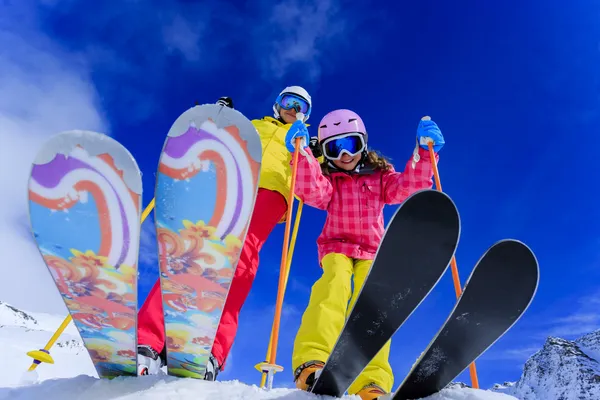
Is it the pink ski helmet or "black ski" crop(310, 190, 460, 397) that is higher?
the pink ski helmet

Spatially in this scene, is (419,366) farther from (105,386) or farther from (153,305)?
(153,305)

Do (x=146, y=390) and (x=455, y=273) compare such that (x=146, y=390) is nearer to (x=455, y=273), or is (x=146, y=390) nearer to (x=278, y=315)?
(x=278, y=315)

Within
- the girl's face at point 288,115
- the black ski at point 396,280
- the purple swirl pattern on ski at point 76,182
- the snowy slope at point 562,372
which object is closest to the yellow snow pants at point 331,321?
the black ski at point 396,280

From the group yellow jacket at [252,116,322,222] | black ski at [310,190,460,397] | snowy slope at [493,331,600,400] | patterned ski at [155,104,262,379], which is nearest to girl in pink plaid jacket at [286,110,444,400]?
yellow jacket at [252,116,322,222]

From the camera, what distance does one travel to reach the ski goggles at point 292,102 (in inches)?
230

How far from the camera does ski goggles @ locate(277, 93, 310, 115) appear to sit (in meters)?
5.85

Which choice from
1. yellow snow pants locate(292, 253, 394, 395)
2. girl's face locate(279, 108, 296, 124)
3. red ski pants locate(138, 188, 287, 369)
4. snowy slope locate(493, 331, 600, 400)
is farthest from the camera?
snowy slope locate(493, 331, 600, 400)

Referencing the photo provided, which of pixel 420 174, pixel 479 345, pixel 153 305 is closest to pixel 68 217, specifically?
pixel 153 305

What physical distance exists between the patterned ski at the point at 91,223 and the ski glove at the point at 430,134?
9.63ft

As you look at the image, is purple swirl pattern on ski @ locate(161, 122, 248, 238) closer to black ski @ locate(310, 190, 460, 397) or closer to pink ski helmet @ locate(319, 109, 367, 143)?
black ski @ locate(310, 190, 460, 397)

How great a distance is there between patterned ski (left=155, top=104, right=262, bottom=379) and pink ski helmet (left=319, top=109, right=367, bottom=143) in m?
2.56

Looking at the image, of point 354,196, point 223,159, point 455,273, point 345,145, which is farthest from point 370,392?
point 345,145

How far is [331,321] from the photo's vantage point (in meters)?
2.99

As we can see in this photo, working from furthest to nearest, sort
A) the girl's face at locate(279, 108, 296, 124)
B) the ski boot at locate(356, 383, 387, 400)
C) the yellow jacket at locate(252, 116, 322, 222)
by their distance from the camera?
the girl's face at locate(279, 108, 296, 124)
the yellow jacket at locate(252, 116, 322, 222)
the ski boot at locate(356, 383, 387, 400)
